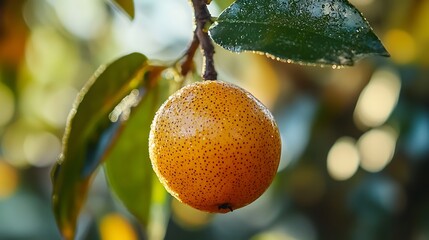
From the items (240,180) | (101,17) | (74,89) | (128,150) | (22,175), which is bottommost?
(22,175)

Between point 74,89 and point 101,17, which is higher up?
point 101,17

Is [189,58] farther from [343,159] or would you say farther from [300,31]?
[343,159]

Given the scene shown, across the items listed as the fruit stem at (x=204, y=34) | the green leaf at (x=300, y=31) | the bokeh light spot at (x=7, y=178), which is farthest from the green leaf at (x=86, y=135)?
the bokeh light spot at (x=7, y=178)

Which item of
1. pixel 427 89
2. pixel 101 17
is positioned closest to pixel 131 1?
pixel 427 89

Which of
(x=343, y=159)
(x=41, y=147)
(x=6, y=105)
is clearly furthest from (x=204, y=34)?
(x=41, y=147)

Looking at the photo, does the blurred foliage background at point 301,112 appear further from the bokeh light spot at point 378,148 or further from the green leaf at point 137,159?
the green leaf at point 137,159

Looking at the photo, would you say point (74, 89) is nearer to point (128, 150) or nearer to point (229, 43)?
point (128, 150)

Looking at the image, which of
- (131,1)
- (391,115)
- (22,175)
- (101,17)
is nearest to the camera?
(131,1)

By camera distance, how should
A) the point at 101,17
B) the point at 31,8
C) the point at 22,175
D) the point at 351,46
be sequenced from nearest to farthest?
the point at 351,46
the point at 31,8
the point at 101,17
the point at 22,175
